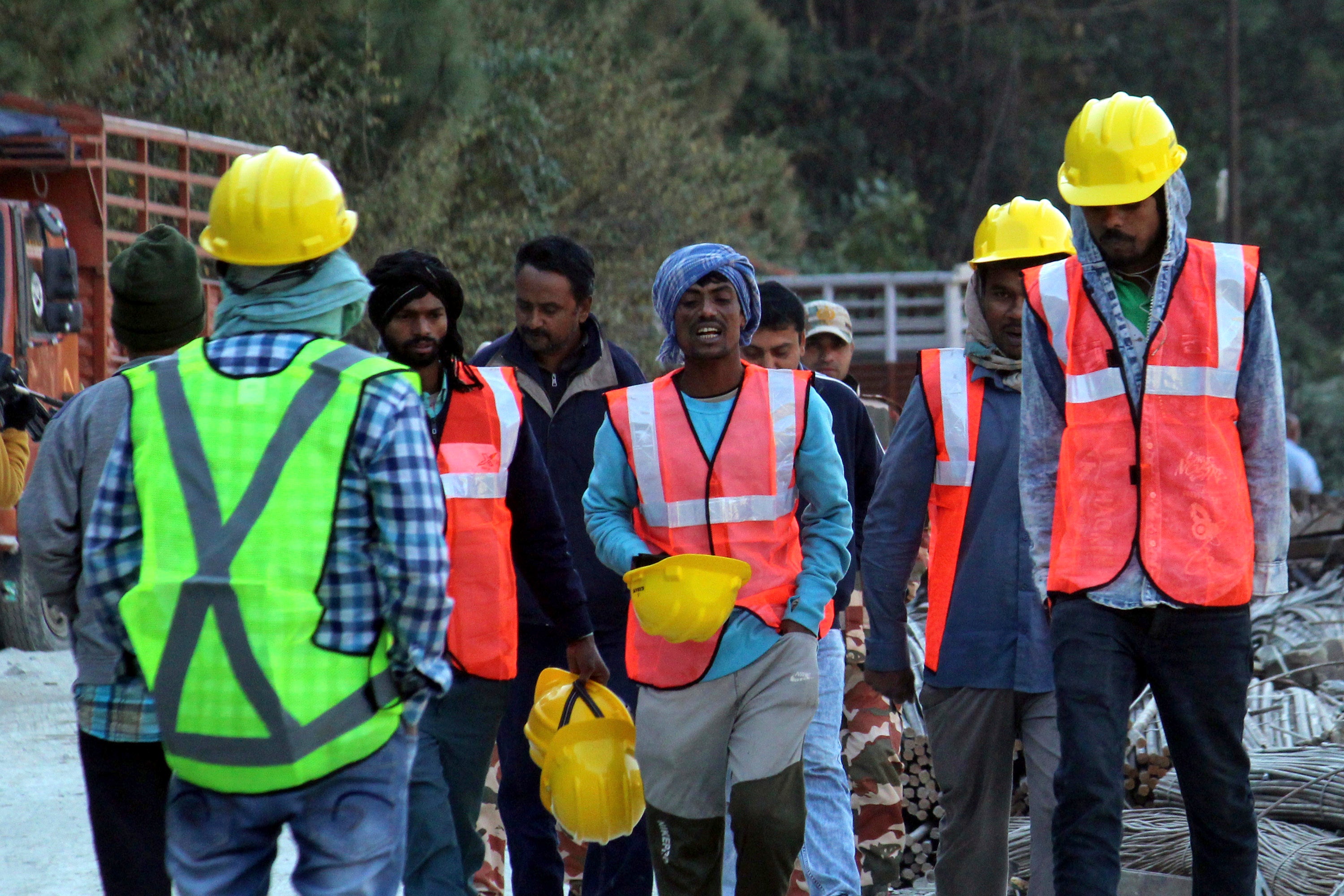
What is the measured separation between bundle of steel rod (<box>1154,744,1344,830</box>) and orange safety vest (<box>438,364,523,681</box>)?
93.9 inches

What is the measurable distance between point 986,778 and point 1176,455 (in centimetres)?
112

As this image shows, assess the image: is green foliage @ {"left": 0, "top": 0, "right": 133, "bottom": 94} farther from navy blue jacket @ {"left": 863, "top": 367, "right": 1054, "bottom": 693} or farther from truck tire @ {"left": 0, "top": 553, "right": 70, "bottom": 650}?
navy blue jacket @ {"left": 863, "top": 367, "right": 1054, "bottom": 693}

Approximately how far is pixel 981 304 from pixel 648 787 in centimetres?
159

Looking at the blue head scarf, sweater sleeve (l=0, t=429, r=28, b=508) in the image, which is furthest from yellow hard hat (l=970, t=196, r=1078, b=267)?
sweater sleeve (l=0, t=429, r=28, b=508)

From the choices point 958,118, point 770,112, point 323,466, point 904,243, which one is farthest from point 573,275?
point 958,118

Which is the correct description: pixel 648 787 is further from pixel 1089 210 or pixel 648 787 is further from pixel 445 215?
pixel 445 215

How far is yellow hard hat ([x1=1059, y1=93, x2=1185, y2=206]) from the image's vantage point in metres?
4.20

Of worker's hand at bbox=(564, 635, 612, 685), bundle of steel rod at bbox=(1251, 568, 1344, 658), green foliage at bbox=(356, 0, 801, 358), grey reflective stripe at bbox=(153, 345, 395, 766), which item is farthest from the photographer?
green foliage at bbox=(356, 0, 801, 358)

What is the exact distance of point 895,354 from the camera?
23.1 metres

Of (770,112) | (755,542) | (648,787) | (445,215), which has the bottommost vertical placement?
(648,787)

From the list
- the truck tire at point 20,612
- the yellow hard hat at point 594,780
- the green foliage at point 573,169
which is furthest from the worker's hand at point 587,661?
the green foliage at point 573,169

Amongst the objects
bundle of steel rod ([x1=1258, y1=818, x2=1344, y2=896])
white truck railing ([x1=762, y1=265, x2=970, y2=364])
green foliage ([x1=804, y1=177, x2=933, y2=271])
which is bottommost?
bundle of steel rod ([x1=1258, y1=818, x2=1344, y2=896])

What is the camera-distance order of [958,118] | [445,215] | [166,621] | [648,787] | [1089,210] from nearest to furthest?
[166,621]
[1089,210]
[648,787]
[445,215]
[958,118]

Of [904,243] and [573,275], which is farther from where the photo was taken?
[904,243]
